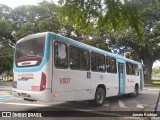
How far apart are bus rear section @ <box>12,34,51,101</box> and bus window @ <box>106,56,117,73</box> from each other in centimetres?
492

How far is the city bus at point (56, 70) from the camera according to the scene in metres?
8.80

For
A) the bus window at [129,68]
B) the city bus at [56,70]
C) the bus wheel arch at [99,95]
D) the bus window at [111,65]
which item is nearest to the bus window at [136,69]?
the bus window at [129,68]

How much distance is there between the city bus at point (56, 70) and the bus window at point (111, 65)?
729 mm

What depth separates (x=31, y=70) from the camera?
922cm

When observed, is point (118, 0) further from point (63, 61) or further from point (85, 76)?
point (85, 76)

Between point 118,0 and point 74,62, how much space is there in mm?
3380

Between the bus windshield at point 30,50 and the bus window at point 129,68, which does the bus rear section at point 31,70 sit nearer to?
the bus windshield at point 30,50

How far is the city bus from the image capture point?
28.9 feet

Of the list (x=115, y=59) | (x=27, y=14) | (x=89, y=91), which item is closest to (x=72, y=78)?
(x=89, y=91)

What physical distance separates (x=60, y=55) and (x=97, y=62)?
319 cm

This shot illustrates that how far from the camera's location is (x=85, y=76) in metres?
10.8

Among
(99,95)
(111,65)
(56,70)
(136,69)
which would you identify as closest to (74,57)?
(56,70)

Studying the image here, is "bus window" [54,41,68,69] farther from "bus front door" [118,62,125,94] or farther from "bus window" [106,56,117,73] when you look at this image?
"bus front door" [118,62,125,94]

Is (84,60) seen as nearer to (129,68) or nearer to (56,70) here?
(56,70)
